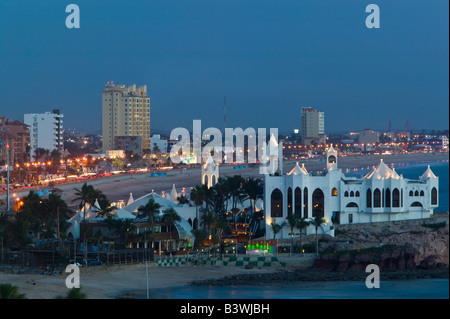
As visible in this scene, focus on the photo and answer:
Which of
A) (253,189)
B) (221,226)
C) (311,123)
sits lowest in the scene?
(221,226)

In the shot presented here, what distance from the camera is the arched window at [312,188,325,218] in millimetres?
41000

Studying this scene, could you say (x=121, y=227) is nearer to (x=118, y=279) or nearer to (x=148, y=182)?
(x=118, y=279)

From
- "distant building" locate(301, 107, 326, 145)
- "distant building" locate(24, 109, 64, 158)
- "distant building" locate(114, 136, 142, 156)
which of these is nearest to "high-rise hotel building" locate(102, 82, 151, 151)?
"distant building" locate(114, 136, 142, 156)

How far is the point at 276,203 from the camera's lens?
41.0 metres

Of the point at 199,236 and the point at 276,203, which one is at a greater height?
the point at 276,203

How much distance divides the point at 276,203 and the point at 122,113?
98045mm

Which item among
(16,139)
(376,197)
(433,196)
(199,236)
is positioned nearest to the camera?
(199,236)

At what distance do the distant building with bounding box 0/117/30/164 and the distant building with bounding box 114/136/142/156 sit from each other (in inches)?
1055

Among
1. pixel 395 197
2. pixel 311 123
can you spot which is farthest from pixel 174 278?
pixel 311 123

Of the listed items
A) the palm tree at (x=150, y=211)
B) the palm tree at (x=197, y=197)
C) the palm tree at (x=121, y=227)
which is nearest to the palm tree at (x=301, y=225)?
the palm tree at (x=197, y=197)

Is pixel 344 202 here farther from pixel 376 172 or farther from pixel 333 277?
pixel 333 277

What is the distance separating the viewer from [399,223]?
4241 cm

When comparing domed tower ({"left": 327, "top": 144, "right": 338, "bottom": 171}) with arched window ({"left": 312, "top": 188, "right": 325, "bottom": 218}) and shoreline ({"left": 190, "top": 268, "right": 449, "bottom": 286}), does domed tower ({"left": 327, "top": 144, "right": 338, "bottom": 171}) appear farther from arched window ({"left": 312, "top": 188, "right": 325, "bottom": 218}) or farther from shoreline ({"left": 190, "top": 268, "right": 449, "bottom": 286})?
shoreline ({"left": 190, "top": 268, "right": 449, "bottom": 286})
